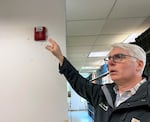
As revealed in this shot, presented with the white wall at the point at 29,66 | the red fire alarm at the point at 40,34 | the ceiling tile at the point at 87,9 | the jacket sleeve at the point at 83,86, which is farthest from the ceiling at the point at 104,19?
the jacket sleeve at the point at 83,86

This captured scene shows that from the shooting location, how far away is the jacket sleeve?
69.9 inches

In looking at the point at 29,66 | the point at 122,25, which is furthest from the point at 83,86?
the point at 122,25

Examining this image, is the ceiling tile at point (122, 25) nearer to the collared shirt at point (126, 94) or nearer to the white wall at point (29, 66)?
the white wall at point (29, 66)

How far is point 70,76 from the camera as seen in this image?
1.92m

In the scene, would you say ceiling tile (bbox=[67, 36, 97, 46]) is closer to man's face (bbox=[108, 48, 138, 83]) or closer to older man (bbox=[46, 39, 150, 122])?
older man (bbox=[46, 39, 150, 122])

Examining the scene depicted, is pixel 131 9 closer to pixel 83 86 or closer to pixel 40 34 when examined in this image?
pixel 40 34

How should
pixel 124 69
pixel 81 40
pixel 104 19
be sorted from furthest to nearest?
pixel 81 40
pixel 104 19
pixel 124 69

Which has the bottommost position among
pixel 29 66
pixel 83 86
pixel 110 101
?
pixel 110 101

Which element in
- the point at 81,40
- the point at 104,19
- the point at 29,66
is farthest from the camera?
the point at 81,40

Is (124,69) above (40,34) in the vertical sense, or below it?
below

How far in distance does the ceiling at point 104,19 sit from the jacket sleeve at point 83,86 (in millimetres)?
1451

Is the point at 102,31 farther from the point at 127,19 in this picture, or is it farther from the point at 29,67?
the point at 29,67

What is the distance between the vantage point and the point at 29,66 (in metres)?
2.41

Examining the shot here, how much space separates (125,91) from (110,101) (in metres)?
0.13
